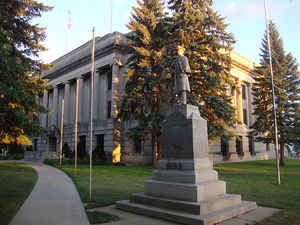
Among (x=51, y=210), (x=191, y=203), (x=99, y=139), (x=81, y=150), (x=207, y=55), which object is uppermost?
(x=207, y=55)

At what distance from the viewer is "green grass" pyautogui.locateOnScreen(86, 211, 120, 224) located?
239 inches

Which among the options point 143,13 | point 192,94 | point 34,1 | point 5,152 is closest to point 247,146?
point 192,94

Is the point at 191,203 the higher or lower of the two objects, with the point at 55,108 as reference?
lower

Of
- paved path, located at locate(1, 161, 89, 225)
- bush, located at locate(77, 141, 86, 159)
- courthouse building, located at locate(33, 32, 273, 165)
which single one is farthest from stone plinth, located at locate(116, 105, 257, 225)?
bush, located at locate(77, 141, 86, 159)

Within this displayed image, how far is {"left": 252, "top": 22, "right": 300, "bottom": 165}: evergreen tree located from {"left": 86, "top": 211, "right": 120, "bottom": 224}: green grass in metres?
A: 23.9

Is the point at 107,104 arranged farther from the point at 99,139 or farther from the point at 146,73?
the point at 146,73

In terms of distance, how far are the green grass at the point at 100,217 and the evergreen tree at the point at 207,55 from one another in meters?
13.3

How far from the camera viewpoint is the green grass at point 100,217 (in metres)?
6.08

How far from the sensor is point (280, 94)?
26.5 meters

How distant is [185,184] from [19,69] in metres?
7.41

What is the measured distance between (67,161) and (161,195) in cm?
2363

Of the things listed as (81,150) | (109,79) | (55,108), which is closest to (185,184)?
(81,150)

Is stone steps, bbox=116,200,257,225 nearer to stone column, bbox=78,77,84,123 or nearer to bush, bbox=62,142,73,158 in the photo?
bush, bbox=62,142,73,158

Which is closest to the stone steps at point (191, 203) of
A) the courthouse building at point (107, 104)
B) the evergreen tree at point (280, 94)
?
the courthouse building at point (107, 104)
